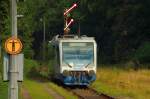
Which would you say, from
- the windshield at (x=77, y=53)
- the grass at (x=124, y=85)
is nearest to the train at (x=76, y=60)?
the windshield at (x=77, y=53)

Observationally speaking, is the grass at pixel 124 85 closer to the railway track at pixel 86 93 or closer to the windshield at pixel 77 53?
the railway track at pixel 86 93

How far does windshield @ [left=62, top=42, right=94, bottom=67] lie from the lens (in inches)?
1518

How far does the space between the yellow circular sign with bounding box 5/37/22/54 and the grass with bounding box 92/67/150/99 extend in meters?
15.1

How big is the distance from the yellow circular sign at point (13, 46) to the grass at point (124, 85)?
1506 cm

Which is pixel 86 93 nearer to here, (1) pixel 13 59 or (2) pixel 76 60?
(2) pixel 76 60

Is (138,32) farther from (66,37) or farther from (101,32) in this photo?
(66,37)

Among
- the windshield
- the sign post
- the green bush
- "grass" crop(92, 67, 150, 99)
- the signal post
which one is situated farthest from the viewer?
the green bush

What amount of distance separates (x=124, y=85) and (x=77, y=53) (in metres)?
3.63

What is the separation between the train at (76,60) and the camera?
125 feet

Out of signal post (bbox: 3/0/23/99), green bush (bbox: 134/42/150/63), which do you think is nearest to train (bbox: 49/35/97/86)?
signal post (bbox: 3/0/23/99)

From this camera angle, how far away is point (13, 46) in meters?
14.7

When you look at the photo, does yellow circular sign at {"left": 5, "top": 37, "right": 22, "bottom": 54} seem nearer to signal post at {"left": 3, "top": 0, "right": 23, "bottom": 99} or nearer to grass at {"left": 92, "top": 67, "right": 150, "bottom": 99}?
signal post at {"left": 3, "top": 0, "right": 23, "bottom": 99}

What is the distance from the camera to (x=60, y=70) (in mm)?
38219

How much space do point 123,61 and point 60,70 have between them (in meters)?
36.2
